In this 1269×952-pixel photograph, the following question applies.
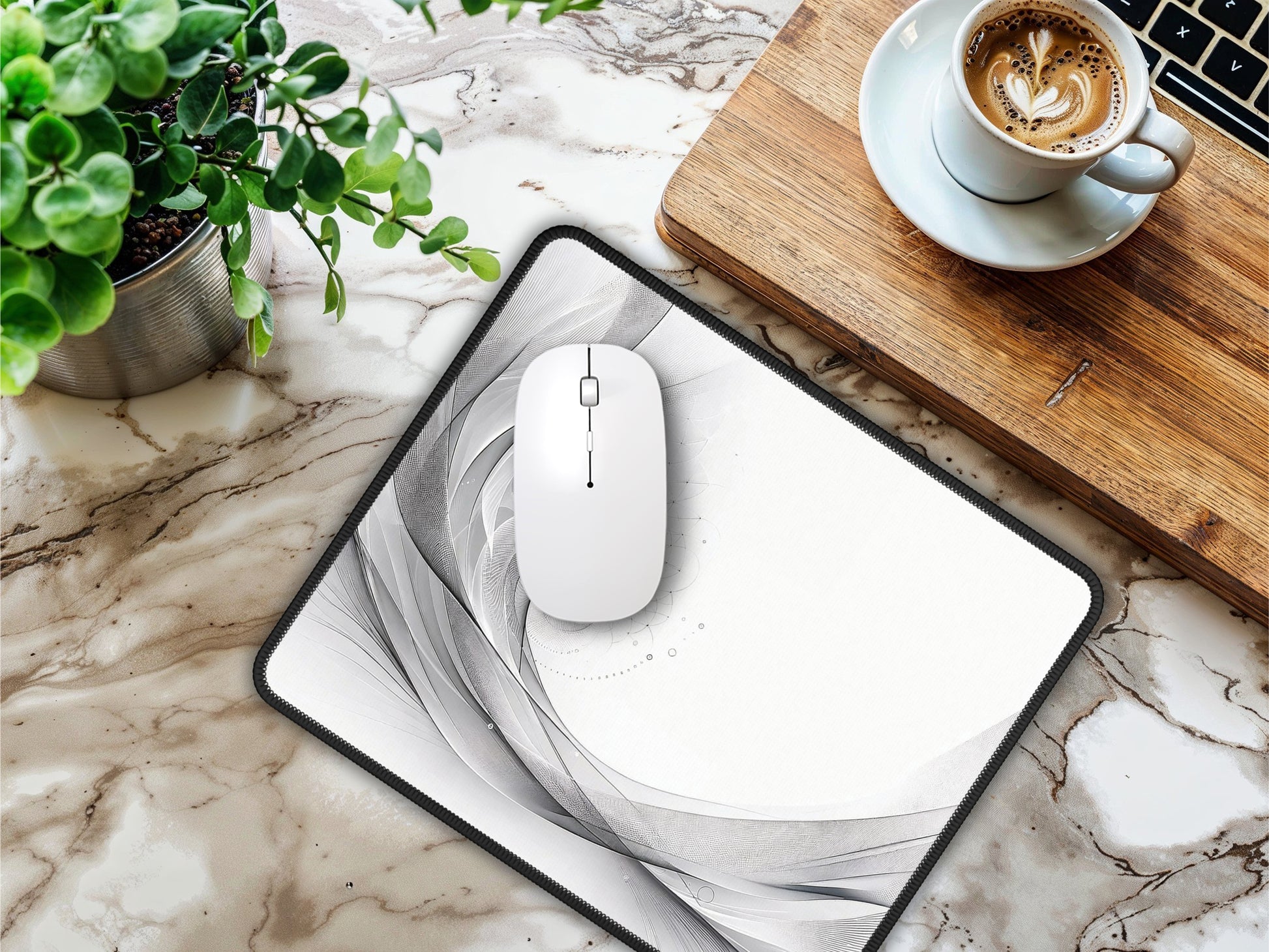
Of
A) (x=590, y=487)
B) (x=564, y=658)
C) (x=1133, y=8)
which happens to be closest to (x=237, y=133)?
(x=590, y=487)

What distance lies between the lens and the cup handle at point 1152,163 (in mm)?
473

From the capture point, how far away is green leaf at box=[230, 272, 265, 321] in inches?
15.0

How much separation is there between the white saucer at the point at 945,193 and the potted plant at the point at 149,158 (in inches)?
11.2

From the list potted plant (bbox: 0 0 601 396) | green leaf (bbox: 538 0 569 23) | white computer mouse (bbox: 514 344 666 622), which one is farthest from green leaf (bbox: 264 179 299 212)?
white computer mouse (bbox: 514 344 666 622)

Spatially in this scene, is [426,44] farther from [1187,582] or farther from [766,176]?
[1187,582]

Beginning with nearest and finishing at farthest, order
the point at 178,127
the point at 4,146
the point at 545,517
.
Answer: the point at 4,146 → the point at 178,127 → the point at 545,517

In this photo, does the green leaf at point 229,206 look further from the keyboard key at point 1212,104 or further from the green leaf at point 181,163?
the keyboard key at point 1212,104

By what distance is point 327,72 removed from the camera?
309mm

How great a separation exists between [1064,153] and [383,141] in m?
0.37

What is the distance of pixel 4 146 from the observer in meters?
0.25

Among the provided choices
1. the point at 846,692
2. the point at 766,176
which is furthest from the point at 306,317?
the point at 846,692

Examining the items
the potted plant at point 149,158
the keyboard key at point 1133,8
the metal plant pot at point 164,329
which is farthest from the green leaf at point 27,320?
the keyboard key at point 1133,8

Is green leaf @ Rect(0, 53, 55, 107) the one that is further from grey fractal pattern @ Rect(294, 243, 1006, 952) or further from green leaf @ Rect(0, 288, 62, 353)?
grey fractal pattern @ Rect(294, 243, 1006, 952)

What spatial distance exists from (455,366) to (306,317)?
0.37ft
